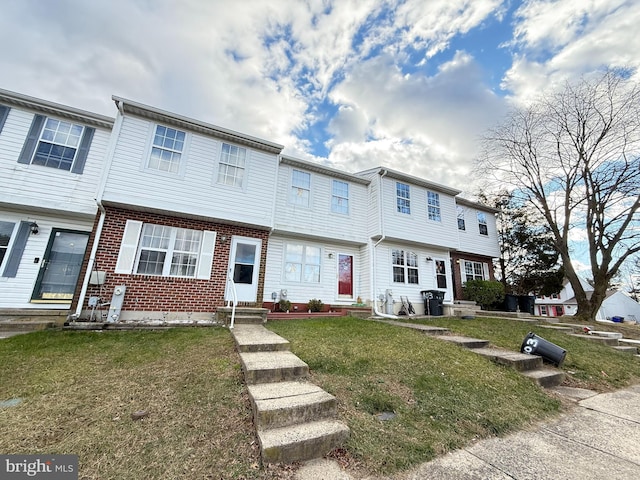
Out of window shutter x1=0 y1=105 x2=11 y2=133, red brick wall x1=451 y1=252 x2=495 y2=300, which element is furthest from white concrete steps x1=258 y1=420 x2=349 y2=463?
red brick wall x1=451 y1=252 x2=495 y2=300

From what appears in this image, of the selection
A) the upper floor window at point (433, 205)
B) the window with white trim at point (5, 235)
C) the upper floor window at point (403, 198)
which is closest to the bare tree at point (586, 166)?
the upper floor window at point (433, 205)

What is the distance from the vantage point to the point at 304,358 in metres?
3.99

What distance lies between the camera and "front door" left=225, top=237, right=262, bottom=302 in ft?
27.0

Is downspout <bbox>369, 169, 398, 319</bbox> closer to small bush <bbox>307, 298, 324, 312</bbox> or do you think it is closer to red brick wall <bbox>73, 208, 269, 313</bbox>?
small bush <bbox>307, 298, 324, 312</bbox>

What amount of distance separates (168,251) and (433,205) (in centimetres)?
1135

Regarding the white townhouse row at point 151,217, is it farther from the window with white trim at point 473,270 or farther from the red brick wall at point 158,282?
the window with white trim at point 473,270

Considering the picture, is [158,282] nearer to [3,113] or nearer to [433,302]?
[3,113]

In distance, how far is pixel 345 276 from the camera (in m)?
10.8

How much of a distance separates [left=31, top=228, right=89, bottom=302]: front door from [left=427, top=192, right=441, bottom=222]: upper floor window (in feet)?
44.0

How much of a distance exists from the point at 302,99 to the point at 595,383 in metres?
12.3

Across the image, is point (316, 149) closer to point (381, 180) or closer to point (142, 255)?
point (381, 180)

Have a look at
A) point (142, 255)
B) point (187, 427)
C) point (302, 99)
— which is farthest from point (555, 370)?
point (302, 99)

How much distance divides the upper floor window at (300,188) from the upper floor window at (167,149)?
3.99 m

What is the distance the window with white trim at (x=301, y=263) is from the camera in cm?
973
